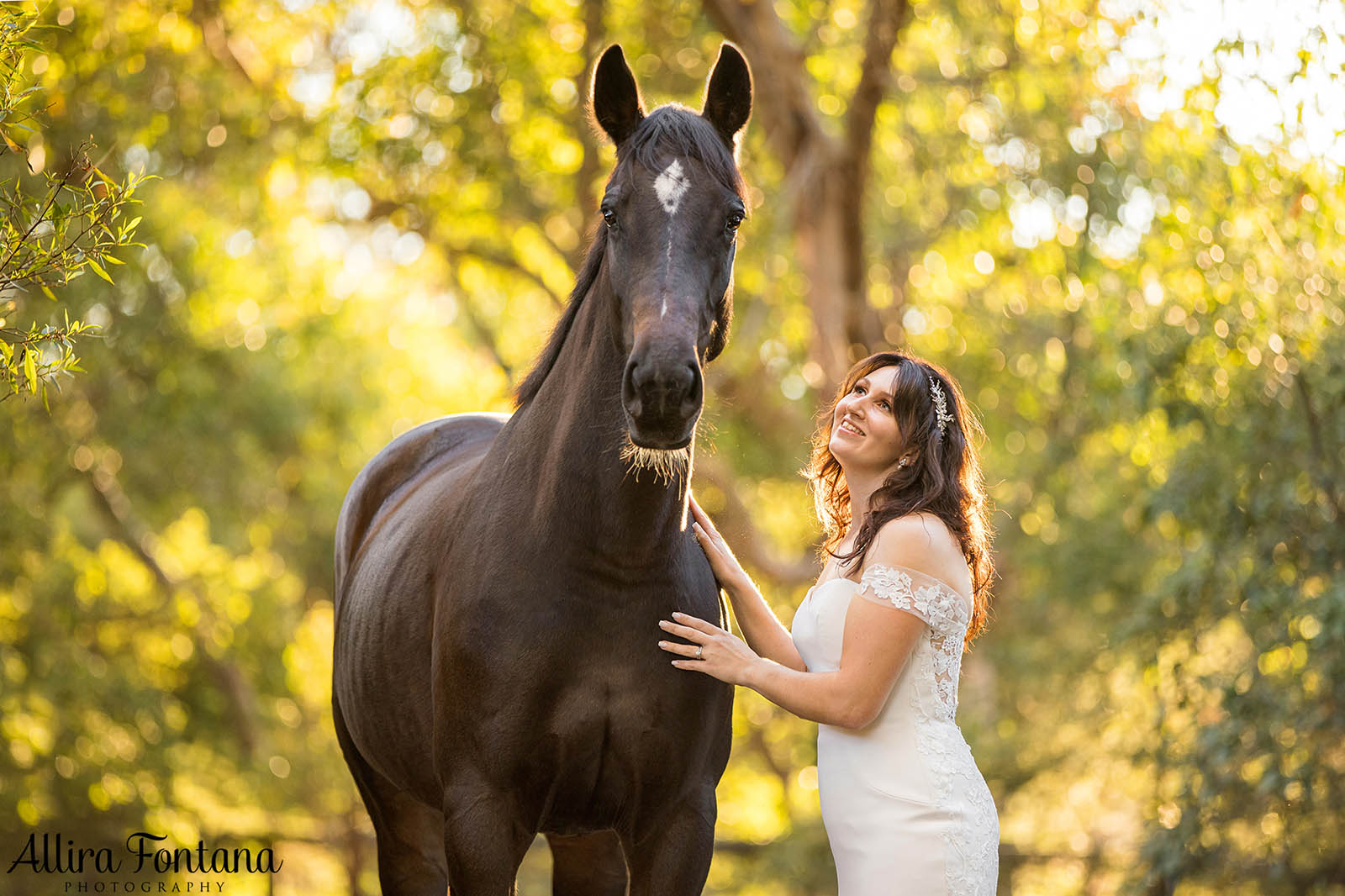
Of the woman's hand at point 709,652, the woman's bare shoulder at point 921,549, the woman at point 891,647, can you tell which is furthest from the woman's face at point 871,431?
the woman's hand at point 709,652

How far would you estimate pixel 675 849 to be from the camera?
3156 mm

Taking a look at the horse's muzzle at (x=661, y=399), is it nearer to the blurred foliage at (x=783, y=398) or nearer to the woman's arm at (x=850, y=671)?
the woman's arm at (x=850, y=671)

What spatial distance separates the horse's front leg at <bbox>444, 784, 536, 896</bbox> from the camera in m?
3.07

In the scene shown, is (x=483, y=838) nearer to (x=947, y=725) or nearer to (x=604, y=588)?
(x=604, y=588)

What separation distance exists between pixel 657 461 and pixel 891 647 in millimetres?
779

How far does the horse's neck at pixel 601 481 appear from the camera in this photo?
10.1ft

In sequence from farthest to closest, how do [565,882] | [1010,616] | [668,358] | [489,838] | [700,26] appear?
[1010,616], [700,26], [565,882], [489,838], [668,358]

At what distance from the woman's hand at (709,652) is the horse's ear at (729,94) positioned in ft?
4.21

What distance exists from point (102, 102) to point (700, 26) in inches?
211

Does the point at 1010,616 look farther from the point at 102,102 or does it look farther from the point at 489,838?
the point at 489,838

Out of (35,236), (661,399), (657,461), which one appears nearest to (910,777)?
(657,461)

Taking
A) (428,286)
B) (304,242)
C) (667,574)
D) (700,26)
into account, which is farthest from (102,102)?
(304,242)

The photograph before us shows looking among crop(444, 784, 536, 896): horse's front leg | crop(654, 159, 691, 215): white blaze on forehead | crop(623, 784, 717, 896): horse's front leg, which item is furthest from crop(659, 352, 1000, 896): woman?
crop(654, 159, 691, 215): white blaze on forehead

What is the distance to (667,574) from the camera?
10.4 feet
